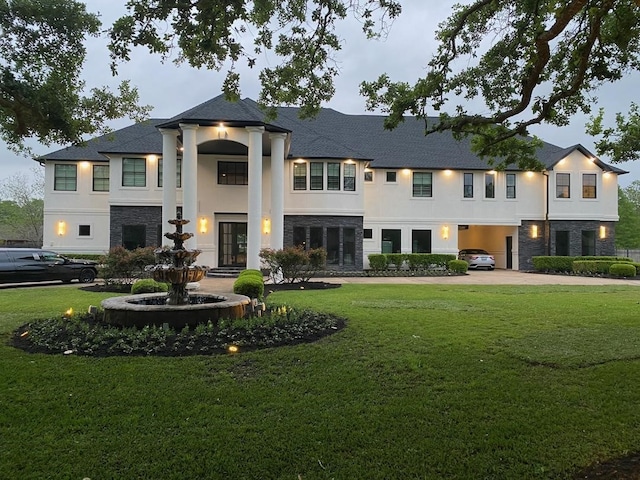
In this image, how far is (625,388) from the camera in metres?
5.12

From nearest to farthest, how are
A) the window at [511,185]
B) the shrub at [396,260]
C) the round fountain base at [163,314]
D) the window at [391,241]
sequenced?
the round fountain base at [163,314]
the shrub at [396,260]
the window at [391,241]
the window at [511,185]

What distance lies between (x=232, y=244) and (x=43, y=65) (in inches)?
629

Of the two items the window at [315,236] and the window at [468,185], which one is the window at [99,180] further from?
the window at [468,185]

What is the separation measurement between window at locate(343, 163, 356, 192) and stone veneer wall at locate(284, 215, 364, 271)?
1638 mm

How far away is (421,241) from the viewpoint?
27422 millimetres

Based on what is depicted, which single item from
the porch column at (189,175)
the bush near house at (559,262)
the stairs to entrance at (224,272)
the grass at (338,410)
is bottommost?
the grass at (338,410)

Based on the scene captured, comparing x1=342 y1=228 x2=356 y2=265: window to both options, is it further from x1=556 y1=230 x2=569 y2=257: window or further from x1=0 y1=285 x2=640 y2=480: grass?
x1=0 y1=285 x2=640 y2=480: grass

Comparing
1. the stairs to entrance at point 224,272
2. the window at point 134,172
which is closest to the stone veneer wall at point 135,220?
the window at point 134,172

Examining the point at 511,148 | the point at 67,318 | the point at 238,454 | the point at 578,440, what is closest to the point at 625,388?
the point at 578,440

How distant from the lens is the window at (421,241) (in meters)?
27.3

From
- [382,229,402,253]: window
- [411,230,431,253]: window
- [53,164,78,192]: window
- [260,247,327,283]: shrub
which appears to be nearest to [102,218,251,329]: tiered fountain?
[260,247,327,283]: shrub

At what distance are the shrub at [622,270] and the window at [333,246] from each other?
1439 cm

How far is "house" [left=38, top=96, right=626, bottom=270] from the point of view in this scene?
19234 millimetres

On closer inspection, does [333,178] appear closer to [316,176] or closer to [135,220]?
[316,176]
